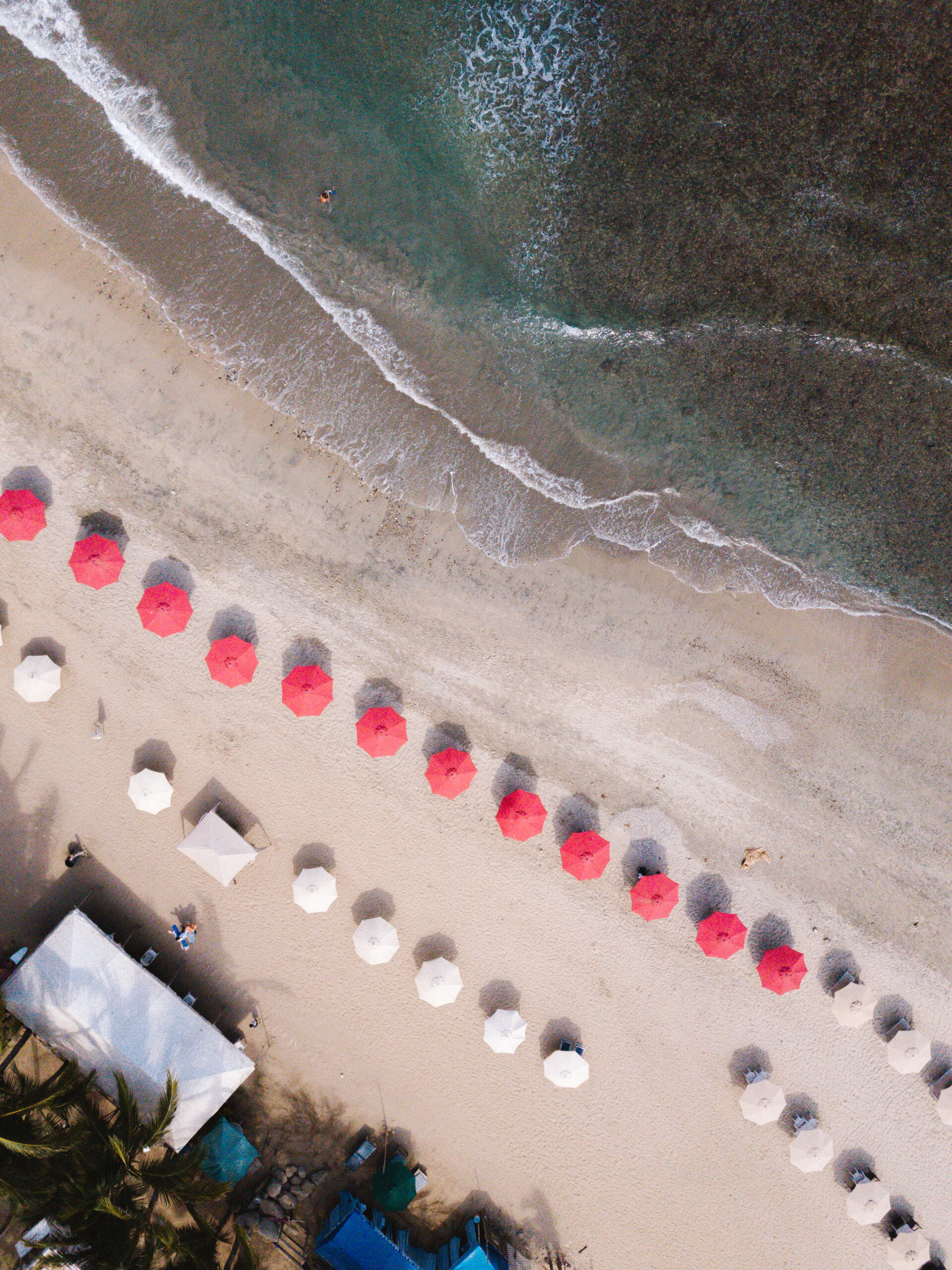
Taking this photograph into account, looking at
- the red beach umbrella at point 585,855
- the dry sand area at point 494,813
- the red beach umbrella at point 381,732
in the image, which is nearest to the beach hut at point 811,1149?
the dry sand area at point 494,813

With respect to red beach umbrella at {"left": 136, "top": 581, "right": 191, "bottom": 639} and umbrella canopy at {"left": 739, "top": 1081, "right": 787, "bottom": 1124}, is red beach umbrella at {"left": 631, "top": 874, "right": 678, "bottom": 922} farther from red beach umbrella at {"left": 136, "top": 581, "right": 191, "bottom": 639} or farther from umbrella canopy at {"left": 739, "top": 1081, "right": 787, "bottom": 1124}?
red beach umbrella at {"left": 136, "top": 581, "right": 191, "bottom": 639}

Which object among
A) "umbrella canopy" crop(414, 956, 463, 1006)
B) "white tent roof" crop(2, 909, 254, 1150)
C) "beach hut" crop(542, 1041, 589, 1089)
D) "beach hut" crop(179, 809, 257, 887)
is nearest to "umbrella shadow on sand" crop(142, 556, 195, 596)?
"beach hut" crop(179, 809, 257, 887)

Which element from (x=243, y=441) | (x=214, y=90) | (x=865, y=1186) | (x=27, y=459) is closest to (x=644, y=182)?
(x=214, y=90)

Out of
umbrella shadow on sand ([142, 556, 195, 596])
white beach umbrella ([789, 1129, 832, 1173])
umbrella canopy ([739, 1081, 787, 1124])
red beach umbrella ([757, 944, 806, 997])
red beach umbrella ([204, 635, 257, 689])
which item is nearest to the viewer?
red beach umbrella ([204, 635, 257, 689])

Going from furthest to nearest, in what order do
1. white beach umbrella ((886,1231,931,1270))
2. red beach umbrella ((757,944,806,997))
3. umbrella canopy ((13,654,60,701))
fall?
1. white beach umbrella ((886,1231,931,1270))
2. red beach umbrella ((757,944,806,997))
3. umbrella canopy ((13,654,60,701))

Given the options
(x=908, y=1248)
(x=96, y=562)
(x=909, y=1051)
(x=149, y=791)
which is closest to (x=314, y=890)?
(x=149, y=791)

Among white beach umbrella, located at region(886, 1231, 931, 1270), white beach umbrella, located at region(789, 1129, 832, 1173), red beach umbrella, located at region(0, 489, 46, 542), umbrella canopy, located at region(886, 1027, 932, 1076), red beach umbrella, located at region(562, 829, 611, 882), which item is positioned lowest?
white beach umbrella, located at region(886, 1231, 931, 1270)
